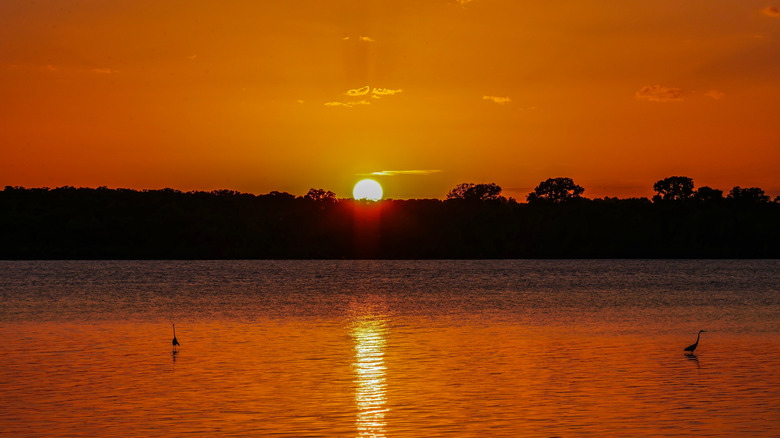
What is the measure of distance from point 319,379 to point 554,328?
23.0m

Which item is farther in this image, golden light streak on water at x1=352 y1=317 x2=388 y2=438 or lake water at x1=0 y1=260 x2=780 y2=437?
lake water at x1=0 y1=260 x2=780 y2=437

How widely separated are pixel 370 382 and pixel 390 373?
2.27m

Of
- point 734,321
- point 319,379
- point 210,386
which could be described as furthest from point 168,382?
point 734,321

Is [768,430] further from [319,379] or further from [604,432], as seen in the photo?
[319,379]

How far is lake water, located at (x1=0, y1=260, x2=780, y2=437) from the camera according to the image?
24672mm

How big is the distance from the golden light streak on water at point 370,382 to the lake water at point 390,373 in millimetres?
84

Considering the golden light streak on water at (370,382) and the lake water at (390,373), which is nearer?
the golden light streak on water at (370,382)

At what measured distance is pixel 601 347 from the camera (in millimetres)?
41812

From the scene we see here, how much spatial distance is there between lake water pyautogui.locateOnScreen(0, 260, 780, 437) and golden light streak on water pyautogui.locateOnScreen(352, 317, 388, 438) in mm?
84

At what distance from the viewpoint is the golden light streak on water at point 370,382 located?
2439cm

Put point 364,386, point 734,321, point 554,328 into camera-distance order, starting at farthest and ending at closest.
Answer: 1. point 734,321
2. point 554,328
3. point 364,386

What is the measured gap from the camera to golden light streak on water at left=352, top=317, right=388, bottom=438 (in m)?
24.4

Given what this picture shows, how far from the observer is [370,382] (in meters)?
31.3

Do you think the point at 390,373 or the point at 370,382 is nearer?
the point at 370,382
